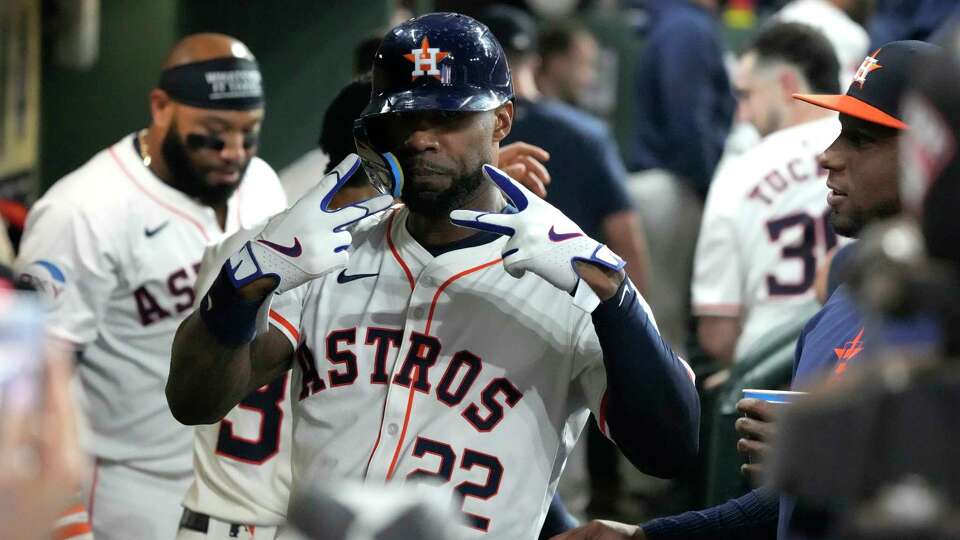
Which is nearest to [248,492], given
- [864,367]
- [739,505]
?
[739,505]

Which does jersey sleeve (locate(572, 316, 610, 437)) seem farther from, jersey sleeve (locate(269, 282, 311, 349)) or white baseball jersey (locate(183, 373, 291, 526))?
white baseball jersey (locate(183, 373, 291, 526))

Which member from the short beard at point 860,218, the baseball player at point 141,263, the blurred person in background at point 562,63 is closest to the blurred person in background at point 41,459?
the short beard at point 860,218

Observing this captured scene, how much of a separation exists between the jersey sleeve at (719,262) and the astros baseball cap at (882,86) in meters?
2.25

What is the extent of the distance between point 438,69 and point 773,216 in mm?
2703

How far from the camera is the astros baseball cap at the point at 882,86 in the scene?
324 centimetres

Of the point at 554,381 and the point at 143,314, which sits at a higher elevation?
the point at 554,381

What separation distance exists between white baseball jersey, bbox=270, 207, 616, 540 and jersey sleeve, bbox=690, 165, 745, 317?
266 cm

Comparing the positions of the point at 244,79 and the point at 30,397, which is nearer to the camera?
the point at 30,397

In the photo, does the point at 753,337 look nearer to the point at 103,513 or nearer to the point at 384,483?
the point at 103,513

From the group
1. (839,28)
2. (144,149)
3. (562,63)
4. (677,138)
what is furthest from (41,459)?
(562,63)

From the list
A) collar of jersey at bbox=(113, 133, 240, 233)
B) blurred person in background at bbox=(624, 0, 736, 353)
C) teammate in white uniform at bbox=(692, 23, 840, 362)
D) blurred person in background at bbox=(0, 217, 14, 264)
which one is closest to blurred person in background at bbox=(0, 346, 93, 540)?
blurred person in background at bbox=(0, 217, 14, 264)

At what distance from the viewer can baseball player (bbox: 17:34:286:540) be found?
14.6ft

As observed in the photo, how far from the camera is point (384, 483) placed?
2943 millimetres

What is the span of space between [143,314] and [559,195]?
6.12ft
